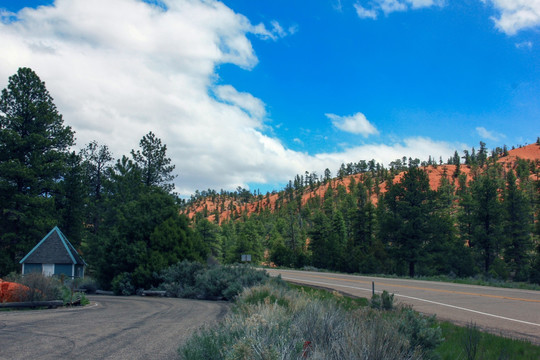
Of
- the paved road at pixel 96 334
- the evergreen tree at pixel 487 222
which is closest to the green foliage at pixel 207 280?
the paved road at pixel 96 334

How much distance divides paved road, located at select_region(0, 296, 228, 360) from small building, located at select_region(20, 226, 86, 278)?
922 inches

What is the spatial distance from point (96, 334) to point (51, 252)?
2854cm

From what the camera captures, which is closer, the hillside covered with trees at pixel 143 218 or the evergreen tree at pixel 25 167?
the hillside covered with trees at pixel 143 218

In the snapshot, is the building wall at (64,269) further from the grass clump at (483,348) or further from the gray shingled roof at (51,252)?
the grass clump at (483,348)

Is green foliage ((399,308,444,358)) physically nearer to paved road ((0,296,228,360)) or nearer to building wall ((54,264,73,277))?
paved road ((0,296,228,360))

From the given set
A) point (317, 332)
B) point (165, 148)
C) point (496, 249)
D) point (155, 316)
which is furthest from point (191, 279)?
point (496, 249)

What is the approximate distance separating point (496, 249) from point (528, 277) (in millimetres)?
7341

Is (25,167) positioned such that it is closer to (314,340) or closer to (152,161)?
(152,161)

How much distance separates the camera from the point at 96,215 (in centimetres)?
4719

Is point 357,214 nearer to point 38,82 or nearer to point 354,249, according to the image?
point 354,249

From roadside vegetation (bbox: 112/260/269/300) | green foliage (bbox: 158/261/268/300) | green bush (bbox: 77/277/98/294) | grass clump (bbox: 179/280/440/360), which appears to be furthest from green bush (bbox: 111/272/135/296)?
grass clump (bbox: 179/280/440/360)

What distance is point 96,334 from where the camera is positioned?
8.46 metres

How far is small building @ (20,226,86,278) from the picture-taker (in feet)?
105

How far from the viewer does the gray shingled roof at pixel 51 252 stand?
105ft
